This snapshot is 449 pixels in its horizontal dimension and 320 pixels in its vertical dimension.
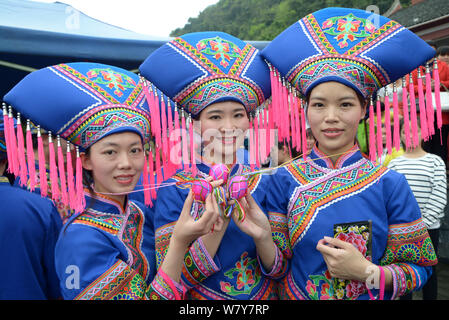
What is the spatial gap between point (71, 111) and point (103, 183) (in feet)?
1.05

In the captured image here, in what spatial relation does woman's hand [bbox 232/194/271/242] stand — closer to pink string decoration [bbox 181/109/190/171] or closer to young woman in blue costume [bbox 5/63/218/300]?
young woman in blue costume [bbox 5/63/218/300]

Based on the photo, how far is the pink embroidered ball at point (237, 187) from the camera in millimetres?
1306

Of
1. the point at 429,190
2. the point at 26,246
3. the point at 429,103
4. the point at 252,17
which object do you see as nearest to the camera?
the point at 429,103

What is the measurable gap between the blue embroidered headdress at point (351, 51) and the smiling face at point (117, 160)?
71 centimetres

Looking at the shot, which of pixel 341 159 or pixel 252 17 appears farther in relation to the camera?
pixel 252 17

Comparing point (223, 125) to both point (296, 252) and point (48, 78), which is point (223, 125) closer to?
point (296, 252)

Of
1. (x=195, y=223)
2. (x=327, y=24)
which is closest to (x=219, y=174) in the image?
(x=195, y=223)

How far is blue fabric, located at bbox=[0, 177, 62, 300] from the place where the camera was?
5.34ft

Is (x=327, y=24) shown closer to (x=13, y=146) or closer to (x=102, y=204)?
(x=102, y=204)

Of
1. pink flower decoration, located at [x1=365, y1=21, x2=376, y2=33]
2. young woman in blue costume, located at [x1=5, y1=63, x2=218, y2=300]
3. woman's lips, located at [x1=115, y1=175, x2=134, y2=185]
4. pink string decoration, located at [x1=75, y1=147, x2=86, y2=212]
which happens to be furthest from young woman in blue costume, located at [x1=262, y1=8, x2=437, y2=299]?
pink string decoration, located at [x1=75, y1=147, x2=86, y2=212]

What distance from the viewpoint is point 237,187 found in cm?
130

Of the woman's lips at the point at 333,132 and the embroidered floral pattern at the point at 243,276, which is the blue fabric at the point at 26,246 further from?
the woman's lips at the point at 333,132
